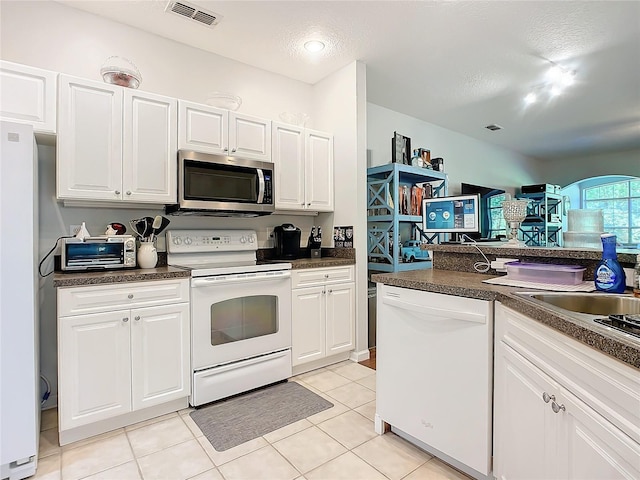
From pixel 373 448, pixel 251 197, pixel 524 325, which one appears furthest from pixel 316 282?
pixel 524 325

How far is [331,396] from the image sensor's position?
2498mm

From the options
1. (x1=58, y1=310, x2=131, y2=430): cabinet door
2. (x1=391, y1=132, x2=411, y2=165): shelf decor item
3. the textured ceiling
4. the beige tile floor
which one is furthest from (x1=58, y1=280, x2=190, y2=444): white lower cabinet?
(x1=391, y1=132, x2=411, y2=165): shelf decor item

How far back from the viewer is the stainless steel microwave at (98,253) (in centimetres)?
211

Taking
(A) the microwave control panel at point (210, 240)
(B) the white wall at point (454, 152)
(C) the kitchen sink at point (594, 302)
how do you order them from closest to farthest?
(C) the kitchen sink at point (594, 302) < (A) the microwave control panel at point (210, 240) < (B) the white wall at point (454, 152)

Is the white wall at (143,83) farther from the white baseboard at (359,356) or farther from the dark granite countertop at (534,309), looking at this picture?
the dark granite countertop at (534,309)

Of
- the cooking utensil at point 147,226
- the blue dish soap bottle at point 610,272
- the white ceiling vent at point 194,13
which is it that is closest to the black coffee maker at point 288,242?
the cooking utensil at point 147,226

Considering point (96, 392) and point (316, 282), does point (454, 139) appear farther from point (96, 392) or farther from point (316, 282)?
point (96, 392)

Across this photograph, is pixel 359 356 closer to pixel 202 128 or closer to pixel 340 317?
pixel 340 317

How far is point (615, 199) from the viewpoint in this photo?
7035mm

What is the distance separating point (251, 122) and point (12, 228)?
180 cm

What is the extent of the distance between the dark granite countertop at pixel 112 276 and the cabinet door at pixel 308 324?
0.92 meters

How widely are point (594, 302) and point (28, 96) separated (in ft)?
9.92

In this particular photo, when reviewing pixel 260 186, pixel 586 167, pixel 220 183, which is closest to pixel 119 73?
pixel 220 183

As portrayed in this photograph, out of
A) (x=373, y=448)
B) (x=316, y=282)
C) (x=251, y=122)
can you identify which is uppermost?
(x=251, y=122)
